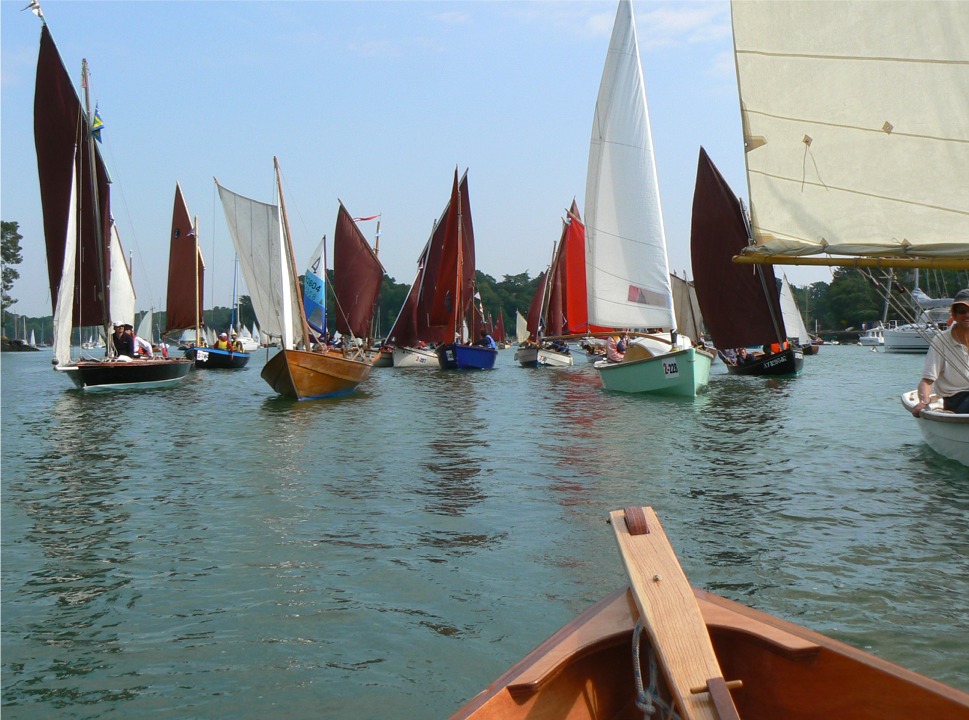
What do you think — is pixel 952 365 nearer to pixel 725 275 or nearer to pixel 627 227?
pixel 627 227

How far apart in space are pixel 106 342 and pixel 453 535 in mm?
25587

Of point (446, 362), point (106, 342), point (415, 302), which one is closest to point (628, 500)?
point (106, 342)

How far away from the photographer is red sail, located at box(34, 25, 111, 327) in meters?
29.5

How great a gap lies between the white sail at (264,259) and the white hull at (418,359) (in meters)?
22.2

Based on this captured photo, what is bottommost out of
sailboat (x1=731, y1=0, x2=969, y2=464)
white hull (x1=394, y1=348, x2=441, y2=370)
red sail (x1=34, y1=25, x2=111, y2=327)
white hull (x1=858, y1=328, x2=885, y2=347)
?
white hull (x1=858, y1=328, x2=885, y2=347)

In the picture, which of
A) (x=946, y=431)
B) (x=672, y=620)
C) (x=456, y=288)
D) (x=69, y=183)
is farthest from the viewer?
(x=456, y=288)

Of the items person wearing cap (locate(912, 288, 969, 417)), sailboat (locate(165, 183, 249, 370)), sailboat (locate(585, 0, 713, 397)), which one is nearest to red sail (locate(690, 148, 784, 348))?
sailboat (locate(585, 0, 713, 397))

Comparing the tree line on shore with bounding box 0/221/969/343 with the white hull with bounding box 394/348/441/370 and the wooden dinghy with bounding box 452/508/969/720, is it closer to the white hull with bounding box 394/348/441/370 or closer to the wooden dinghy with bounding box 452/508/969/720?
the white hull with bounding box 394/348/441/370

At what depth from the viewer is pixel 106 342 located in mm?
30062

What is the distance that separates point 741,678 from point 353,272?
46.4 metres

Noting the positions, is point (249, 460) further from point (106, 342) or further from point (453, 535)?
point (106, 342)

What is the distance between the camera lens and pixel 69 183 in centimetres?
2998

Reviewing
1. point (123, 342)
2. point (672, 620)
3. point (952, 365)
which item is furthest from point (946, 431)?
point (123, 342)

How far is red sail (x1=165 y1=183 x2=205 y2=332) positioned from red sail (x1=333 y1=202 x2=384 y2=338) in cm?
765
